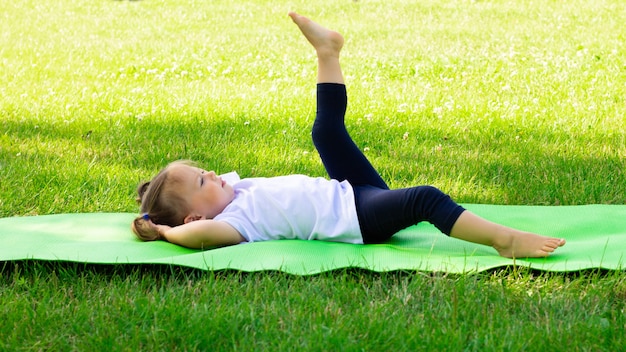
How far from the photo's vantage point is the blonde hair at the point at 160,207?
3.37 meters

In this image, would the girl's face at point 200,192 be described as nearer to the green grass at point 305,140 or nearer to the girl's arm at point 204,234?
the girl's arm at point 204,234

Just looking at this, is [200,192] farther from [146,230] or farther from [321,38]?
[321,38]

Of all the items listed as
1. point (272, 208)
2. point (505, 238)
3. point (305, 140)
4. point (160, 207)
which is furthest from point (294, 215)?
point (305, 140)

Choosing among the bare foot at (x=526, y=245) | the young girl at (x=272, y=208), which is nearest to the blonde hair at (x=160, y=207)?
the young girl at (x=272, y=208)

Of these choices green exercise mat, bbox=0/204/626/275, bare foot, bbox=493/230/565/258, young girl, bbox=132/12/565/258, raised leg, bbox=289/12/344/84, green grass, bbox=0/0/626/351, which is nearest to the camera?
green grass, bbox=0/0/626/351

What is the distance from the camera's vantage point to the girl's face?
11.1 feet

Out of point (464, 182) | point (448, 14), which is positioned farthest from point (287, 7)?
point (464, 182)

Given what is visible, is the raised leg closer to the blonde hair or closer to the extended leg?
the blonde hair

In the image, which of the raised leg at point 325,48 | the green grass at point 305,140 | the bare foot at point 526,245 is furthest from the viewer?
the raised leg at point 325,48

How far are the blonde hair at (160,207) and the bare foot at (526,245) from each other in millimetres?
1282

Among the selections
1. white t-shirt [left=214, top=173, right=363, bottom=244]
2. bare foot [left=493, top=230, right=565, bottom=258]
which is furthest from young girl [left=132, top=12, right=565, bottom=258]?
bare foot [left=493, top=230, right=565, bottom=258]

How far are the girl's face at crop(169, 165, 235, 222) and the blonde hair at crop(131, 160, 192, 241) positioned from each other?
0.08ft

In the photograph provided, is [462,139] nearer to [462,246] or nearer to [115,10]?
[462,246]

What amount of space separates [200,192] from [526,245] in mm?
1311
